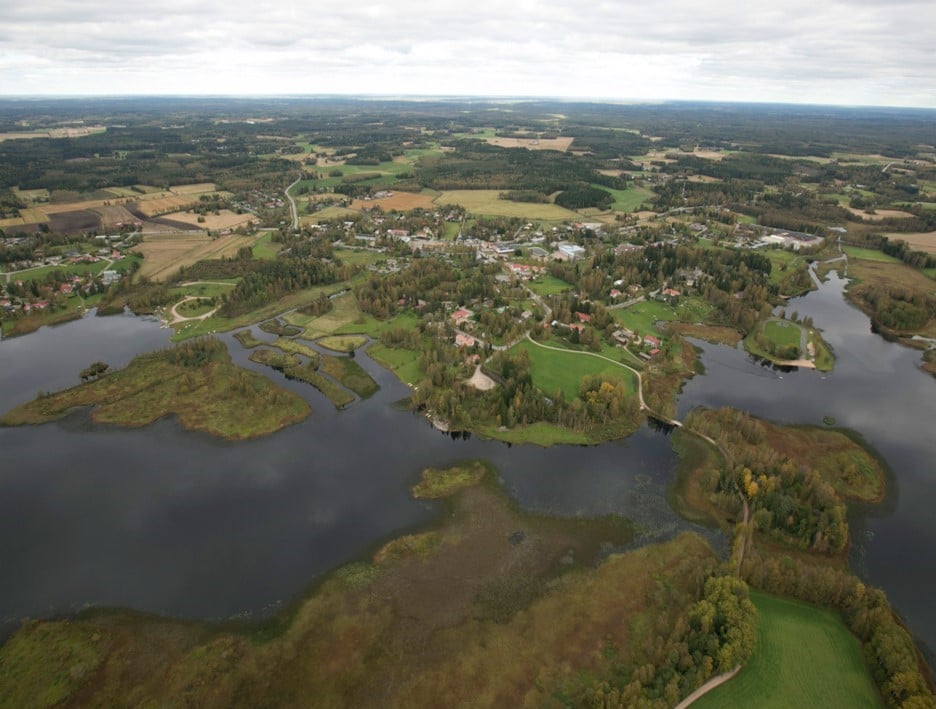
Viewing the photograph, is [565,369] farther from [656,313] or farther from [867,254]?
[867,254]

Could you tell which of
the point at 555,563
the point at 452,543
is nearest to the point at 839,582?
the point at 555,563

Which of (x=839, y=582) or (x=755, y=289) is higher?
(x=755, y=289)

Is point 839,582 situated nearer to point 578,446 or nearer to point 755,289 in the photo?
point 578,446

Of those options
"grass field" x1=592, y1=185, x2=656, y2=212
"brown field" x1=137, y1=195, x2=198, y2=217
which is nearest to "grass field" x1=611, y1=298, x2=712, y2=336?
"grass field" x1=592, y1=185, x2=656, y2=212

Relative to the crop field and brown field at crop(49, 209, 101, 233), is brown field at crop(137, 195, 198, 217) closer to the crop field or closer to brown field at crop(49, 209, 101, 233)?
brown field at crop(49, 209, 101, 233)

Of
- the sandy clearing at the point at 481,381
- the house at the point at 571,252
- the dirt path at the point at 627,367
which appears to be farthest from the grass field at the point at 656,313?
the sandy clearing at the point at 481,381

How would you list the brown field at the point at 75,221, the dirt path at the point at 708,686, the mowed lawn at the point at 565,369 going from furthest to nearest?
the brown field at the point at 75,221 → the mowed lawn at the point at 565,369 → the dirt path at the point at 708,686

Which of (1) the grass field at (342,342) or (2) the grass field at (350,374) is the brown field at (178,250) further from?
(2) the grass field at (350,374)
